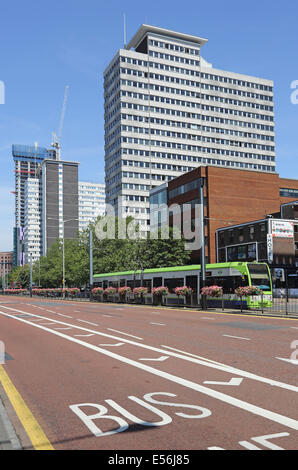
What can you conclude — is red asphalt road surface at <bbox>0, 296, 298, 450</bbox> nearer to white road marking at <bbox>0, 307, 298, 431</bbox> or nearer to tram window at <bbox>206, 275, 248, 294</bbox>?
white road marking at <bbox>0, 307, 298, 431</bbox>

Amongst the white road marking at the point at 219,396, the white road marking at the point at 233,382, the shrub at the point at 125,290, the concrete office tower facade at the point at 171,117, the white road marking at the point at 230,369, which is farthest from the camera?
the concrete office tower facade at the point at 171,117

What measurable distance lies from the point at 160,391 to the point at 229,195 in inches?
3150

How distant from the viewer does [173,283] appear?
132 feet

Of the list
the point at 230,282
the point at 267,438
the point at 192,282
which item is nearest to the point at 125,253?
the point at 192,282

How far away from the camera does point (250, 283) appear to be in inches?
1299

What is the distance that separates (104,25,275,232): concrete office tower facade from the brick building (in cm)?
3425

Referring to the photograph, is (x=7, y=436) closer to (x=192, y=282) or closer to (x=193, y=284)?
(x=193, y=284)

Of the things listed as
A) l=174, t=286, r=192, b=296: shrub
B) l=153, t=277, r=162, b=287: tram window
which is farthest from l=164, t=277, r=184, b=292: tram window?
l=174, t=286, r=192, b=296: shrub

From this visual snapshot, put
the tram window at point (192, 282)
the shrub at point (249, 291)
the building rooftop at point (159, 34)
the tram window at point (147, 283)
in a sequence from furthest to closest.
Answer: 1. the building rooftop at point (159, 34)
2. the tram window at point (147, 283)
3. the tram window at point (192, 282)
4. the shrub at point (249, 291)

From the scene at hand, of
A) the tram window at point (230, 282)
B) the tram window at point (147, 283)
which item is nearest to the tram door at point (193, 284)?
the tram window at point (230, 282)

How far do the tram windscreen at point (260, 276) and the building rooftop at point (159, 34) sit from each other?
364ft

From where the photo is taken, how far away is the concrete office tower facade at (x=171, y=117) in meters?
124

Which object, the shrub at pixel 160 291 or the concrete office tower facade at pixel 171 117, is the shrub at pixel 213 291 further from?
the concrete office tower facade at pixel 171 117

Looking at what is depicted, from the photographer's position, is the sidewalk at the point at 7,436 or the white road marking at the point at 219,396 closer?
the sidewalk at the point at 7,436
